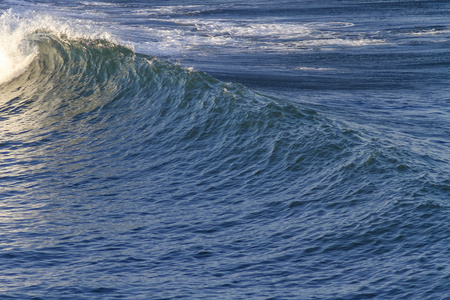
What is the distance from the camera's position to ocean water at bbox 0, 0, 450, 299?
7.02 meters

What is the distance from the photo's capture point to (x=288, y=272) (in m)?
7.06

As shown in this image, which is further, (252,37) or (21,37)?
(252,37)

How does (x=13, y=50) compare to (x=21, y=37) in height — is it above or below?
below

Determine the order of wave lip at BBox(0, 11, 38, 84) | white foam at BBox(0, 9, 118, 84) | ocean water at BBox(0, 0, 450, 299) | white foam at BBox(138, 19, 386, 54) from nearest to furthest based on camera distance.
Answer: ocean water at BBox(0, 0, 450, 299) → wave lip at BBox(0, 11, 38, 84) → white foam at BBox(0, 9, 118, 84) → white foam at BBox(138, 19, 386, 54)

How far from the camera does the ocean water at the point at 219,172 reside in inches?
276

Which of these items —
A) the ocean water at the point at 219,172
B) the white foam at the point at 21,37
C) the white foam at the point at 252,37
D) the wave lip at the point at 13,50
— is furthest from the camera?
the white foam at the point at 252,37

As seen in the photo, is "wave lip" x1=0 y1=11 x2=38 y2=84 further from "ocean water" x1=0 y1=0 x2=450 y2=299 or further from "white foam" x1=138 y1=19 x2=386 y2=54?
"white foam" x1=138 y1=19 x2=386 y2=54

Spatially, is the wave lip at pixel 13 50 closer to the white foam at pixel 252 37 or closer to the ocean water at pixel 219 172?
the ocean water at pixel 219 172

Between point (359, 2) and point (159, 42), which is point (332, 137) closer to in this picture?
point (159, 42)

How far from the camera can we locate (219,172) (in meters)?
10.8

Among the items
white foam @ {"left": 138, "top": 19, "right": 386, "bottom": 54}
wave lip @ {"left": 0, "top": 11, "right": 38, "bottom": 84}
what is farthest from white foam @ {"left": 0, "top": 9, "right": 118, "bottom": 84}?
white foam @ {"left": 138, "top": 19, "right": 386, "bottom": 54}

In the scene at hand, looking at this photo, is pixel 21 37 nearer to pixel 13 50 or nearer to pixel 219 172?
pixel 13 50

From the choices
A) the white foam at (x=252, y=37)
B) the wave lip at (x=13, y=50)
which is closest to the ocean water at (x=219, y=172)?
the wave lip at (x=13, y=50)

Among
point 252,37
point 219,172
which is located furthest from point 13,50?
point 219,172
